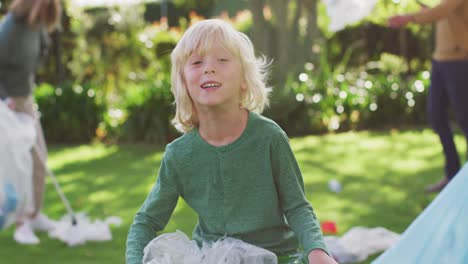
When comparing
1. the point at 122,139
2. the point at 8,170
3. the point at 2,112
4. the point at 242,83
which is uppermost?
the point at 242,83

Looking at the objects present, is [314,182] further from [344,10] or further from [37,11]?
[37,11]

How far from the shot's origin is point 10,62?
4.54 metres

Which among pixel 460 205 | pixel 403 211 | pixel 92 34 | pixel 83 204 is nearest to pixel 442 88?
pixel 403 211

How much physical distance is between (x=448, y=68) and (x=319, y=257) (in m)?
3.19

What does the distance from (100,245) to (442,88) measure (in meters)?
2.42

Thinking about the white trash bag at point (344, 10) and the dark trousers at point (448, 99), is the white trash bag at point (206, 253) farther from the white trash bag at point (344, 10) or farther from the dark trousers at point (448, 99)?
the white trash bag at point (344, 10)

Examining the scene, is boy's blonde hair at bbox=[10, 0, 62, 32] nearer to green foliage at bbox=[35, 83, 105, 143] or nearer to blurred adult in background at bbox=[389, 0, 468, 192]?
blurred adult in background at bbox=[389, 0, 468, 192]

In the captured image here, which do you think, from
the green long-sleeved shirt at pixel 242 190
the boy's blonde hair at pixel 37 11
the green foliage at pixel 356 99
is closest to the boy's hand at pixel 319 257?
the green long-sleeved shirt at pixel 242 190

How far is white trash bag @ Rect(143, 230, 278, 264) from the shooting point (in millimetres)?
2014

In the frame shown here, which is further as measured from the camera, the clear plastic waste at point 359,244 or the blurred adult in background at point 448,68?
the blurred adult in background at point 448,68

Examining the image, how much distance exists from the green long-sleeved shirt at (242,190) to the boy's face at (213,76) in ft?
0.43

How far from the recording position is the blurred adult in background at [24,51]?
4504mm

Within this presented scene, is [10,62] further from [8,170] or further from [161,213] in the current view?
[161,213]

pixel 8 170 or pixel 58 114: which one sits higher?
pixel 8 170
